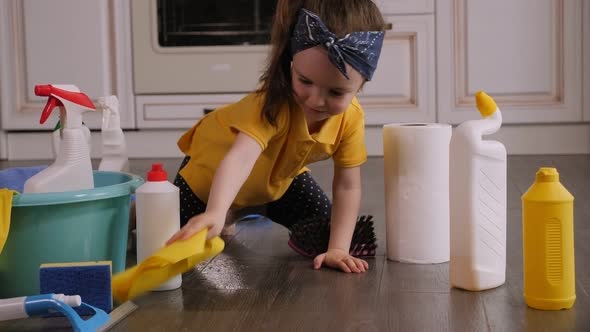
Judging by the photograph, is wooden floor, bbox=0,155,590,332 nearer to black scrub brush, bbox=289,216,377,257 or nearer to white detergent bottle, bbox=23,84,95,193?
black scrub brush, bbox=289,216,377,257

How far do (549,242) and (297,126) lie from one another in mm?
440

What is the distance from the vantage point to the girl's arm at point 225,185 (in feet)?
3.60

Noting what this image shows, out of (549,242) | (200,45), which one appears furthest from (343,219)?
(200,45)

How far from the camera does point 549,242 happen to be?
1050mm

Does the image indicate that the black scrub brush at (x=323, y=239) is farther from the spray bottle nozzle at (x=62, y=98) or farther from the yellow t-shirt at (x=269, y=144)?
the spray bottle nozzle at (x=62, y=98)

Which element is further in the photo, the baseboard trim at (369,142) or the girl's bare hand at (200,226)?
the baseboard trim at (369,142)

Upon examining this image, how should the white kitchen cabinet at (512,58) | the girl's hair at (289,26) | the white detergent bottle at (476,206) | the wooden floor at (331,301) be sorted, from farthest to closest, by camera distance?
the white kitchen cabinet at (512,58), the girl's hair at (289,26), the white detergent bottle at (476,206), the wooden floor at (331,301)

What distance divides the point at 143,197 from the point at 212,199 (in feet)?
0.31

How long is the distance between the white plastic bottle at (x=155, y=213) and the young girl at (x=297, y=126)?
0.16ft

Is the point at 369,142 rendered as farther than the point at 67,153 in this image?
Yes

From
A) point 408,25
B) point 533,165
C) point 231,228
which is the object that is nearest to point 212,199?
point 231,228

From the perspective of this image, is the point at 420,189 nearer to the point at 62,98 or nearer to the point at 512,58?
the point at 62,98

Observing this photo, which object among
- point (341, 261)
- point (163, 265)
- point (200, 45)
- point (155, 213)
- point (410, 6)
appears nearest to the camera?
point (163, 265)

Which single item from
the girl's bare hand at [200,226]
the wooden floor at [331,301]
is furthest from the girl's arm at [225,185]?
the wooden floor at [331,301]
